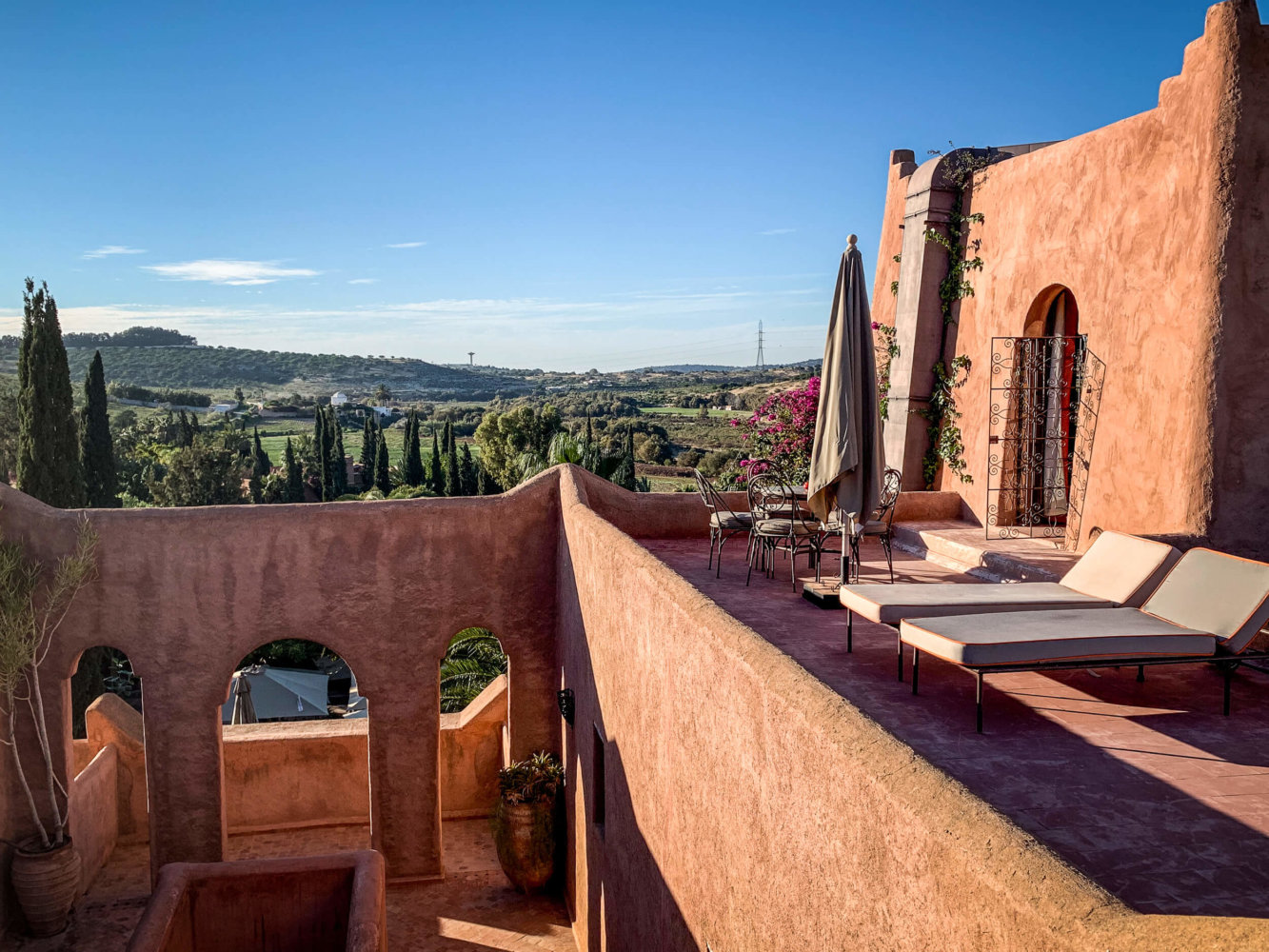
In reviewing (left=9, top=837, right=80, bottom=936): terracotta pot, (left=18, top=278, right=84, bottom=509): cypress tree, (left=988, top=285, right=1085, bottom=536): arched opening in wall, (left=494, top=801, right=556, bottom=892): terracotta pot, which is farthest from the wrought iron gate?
(left=18, top=278, right=84, bottom=509): cypress tree

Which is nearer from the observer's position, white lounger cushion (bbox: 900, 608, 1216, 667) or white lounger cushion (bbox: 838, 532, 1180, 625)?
white lounger cushion (bbox: 900, 608, 1216, 667)

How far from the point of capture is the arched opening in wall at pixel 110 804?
11.1 meters

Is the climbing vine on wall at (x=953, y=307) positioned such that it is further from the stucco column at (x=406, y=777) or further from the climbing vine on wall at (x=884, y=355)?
the stucco column at (x=406, y=777)

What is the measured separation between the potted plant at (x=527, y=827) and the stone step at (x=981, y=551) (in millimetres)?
4887

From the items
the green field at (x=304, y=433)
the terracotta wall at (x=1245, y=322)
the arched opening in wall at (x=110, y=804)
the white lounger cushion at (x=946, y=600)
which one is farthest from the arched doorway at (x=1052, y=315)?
the green field at (x=304, y=433)

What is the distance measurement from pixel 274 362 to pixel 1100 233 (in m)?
98.6

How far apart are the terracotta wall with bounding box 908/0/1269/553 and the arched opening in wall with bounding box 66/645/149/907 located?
35.7 ft

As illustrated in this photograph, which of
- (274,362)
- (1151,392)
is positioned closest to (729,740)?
(1151,392)

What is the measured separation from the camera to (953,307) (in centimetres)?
1206

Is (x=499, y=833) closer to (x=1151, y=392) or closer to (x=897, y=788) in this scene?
(x=1151, y=392)

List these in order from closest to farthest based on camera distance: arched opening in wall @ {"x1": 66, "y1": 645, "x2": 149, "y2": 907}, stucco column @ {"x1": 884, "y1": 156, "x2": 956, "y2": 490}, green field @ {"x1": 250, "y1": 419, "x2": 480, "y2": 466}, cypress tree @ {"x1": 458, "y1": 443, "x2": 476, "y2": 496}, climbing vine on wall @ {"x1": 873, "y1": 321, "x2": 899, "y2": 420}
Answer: arched opening in wall @ {"x1": 66, "y1": 645, "x2": 149, "y2": 907}
stucco column @ {"x1": 884, "y1": 156, "x2": 956, "y2": 490}
climbing vine on wall @ {"x1": 873, "y1": 321, "x2": 899, "y2": 420}
cypress tree @ {"x1": 458, "y1": 443, "x2": 476, "y2": 496}
green field @ {"x1": 250, "y1": 419, "x2": 480, "y2": 466}

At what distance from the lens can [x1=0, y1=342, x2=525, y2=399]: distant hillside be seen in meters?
87.9

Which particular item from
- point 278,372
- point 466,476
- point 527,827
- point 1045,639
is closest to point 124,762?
point 527,827

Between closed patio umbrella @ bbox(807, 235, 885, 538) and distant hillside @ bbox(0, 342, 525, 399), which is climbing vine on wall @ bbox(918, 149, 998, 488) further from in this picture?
distant hillside @ bbox(0, 342, 525, 399)
